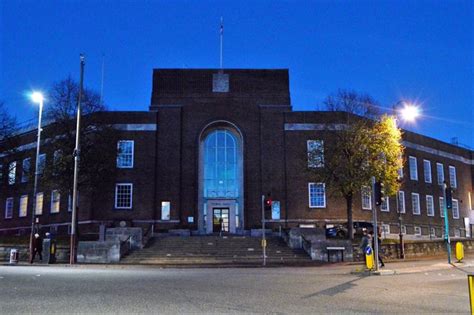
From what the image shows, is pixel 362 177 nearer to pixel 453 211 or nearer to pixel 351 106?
pixel 351 106

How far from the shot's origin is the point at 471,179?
215 feet

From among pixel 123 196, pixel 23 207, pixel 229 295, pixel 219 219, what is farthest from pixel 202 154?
pixel 229 295

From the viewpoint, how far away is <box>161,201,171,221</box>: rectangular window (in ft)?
153

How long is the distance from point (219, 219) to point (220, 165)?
5.02m

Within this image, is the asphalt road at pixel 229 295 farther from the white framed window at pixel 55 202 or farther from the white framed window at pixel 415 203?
the white framed window at pixel 415 203

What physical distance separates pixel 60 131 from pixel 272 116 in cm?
1897

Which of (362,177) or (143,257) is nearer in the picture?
(143,257)

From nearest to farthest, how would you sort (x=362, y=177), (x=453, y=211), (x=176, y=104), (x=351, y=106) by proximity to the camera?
(x=362, y=177)
(x=351, y=106)
(x=176, y=104)
(x=453, y=211)

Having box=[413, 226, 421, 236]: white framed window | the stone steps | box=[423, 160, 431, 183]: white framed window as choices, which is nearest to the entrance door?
the stone steps

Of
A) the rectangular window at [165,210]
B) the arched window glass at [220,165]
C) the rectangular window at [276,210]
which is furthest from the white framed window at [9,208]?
the rectangular window at [276,210]

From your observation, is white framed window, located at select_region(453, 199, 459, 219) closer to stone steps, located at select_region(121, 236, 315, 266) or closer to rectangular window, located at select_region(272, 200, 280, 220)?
rectangular window, located at select_region(272, 200, 280, 220)

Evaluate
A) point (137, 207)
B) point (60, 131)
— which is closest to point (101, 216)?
point (137, 207)

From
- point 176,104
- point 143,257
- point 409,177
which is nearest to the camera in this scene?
point 143,257

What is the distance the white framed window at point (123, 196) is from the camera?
47.0 metres
